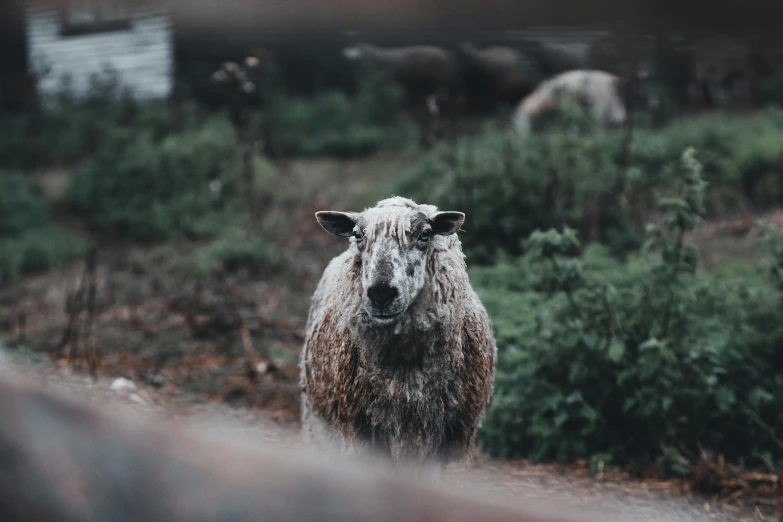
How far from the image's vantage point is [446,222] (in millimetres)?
4055

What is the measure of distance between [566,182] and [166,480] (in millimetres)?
7951

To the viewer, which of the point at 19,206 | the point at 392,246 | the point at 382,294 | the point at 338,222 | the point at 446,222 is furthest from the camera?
the point at 19,206

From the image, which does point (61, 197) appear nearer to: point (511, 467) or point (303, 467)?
point (511, 467)

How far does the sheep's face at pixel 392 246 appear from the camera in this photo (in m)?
3.79

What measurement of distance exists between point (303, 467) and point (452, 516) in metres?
0.15

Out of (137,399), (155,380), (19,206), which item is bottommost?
(155,380)

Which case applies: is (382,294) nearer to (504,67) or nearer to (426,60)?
(426,60)

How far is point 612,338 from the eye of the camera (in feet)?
18.6

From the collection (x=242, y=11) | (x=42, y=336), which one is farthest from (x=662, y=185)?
(x=242, y=11)

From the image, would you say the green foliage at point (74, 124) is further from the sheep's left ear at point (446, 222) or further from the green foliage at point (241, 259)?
the sheep's left ear at point (446, 222)

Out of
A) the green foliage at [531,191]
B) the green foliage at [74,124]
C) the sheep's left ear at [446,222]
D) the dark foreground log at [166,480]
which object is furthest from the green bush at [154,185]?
the dark foreground log at [166,480]

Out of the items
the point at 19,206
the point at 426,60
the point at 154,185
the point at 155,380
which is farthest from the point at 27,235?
the point at 426,60

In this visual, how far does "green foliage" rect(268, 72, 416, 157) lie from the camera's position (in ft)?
47.7

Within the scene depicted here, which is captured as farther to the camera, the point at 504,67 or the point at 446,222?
the point at 504,67
